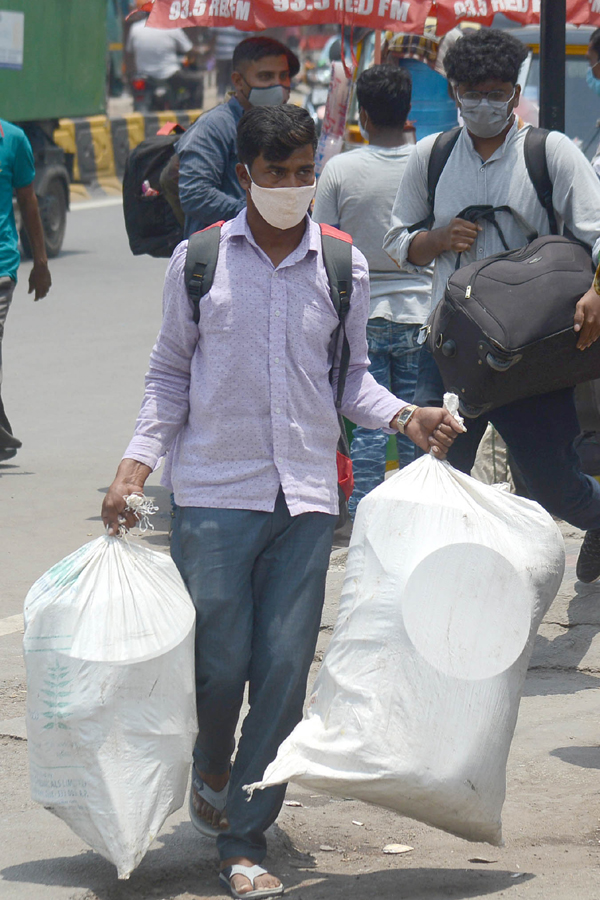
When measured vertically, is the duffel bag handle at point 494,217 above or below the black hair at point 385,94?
below

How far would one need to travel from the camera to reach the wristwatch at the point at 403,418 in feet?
9.92

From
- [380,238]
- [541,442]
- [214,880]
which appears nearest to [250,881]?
[214,880]

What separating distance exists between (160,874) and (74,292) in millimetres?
9514

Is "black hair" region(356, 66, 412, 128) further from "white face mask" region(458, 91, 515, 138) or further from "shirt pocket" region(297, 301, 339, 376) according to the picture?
"shirt pocket" region(297, 301, 339, 376)

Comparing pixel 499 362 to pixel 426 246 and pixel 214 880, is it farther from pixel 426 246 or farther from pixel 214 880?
pixel 214 880

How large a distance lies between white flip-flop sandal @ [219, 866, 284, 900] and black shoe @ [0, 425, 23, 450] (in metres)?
4.33

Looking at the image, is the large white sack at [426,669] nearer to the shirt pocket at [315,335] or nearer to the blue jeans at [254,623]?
the blue jeans at [254,623]

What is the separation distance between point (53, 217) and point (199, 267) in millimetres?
11094

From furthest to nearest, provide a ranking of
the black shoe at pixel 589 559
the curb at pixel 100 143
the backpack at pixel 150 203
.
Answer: the curb at pixel 100 143
the backpack at pixel 150 203
the black shoe at pixel 589 559

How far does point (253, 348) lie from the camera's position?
2.91 metres

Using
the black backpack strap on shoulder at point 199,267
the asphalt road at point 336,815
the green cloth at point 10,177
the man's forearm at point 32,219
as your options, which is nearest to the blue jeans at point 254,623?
the asphalt road at point 336,815

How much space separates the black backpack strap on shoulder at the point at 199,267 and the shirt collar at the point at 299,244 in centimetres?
5

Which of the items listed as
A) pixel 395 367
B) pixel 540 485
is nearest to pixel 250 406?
pixel 540 485

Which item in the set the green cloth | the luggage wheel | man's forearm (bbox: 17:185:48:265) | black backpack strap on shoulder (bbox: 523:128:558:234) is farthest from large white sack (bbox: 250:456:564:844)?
man's forearm (bbox: 17:185:48:265)
